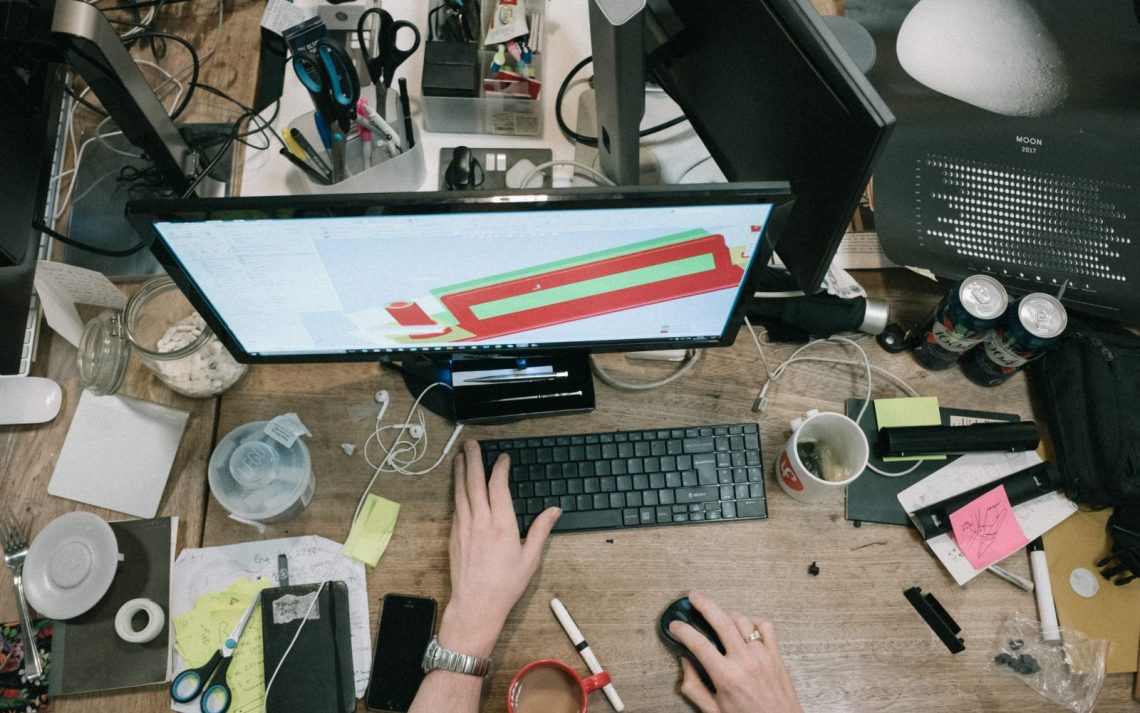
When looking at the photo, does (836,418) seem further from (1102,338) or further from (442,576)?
(442,576)

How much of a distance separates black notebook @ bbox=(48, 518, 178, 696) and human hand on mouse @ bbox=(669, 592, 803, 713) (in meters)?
0.62

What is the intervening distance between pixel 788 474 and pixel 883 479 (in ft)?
0.48

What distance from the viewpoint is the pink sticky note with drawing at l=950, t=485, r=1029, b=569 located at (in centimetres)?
94

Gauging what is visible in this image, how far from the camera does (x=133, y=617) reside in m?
0.89

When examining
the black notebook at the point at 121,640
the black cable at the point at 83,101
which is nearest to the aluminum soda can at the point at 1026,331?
the black notebook at the point at 121,640

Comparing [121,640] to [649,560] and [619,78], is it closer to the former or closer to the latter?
[649,560]

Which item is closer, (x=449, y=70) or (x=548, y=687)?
(x=548, y=687)

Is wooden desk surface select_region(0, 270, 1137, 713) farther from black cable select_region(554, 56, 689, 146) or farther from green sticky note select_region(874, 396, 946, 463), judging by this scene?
black cable select_region(554, 56, 689, 146)

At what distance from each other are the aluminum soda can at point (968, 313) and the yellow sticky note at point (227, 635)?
0.93 metres

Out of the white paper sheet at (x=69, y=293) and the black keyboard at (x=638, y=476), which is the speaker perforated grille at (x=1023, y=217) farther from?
the white paper sheet at (x=69, y=293)

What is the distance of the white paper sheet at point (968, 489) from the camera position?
37.0 inches

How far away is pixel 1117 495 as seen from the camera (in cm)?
→ 93

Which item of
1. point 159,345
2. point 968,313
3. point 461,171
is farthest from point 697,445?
point 159,345

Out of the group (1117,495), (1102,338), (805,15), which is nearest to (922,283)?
(1102,338)
